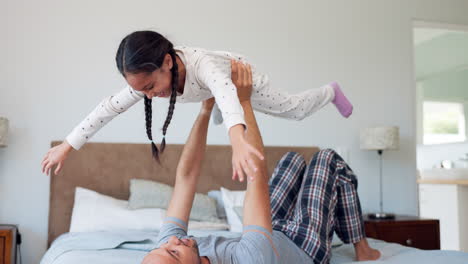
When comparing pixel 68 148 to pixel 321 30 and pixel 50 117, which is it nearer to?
pixel 50 117

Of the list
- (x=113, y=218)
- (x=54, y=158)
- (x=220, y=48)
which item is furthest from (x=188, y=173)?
(x=220, y=48)

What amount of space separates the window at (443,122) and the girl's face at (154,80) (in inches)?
188

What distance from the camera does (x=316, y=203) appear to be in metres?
2.19

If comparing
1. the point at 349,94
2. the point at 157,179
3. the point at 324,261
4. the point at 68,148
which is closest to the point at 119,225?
the point at 157,179

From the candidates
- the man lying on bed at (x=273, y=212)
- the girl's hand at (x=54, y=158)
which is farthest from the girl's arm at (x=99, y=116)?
the man lying on bed at (x=273, y=212)

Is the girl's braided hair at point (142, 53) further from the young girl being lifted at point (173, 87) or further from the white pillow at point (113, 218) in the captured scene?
the white pillow at point (113, 218)

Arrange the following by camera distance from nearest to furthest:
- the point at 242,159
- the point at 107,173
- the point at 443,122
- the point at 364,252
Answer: the point at 242,159 < the point at 364,252 < the point at 107,173 < the point at 443,122

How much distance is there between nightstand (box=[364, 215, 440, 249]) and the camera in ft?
12.6

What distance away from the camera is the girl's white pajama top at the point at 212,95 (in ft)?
5.32

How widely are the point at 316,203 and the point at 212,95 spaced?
25.9 inches

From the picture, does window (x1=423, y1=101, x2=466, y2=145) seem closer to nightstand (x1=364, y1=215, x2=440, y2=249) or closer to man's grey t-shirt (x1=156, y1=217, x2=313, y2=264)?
nightstand (x1=364, y1=215, x2=440, y2=249)

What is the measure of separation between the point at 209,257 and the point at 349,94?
305 centimetres

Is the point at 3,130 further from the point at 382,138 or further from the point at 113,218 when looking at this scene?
the point at 382,138

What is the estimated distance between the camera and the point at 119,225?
3.14 meters
